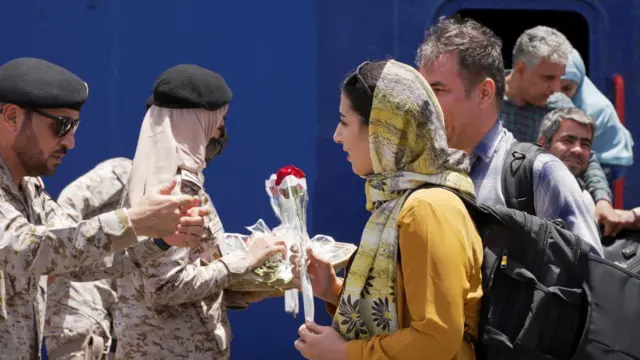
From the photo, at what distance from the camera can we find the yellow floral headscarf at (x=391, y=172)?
296 centimetres

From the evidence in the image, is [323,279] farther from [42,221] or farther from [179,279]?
[42,221]

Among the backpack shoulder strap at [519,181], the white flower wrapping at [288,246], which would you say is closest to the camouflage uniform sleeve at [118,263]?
the white flower wrapping at [288,246]

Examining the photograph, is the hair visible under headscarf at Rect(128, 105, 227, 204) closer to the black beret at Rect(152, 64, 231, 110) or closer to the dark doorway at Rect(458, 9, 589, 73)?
the black beret at Rect(152, 64, 231, 110)

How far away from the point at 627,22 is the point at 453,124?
3.45m

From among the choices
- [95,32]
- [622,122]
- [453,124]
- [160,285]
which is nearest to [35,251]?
[160,285]

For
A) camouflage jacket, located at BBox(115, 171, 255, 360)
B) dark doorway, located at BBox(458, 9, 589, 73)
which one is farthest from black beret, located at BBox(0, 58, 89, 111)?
dark doorway, located at BBox(458, 9, 589, 73)

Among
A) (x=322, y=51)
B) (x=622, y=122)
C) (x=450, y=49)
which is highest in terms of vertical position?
(x=450, y=49)

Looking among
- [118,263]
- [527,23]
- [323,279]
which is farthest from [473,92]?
[527,23]

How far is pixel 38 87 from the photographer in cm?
355

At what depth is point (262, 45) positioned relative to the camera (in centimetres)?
626

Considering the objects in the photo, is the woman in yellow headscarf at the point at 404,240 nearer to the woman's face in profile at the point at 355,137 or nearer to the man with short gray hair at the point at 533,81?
the woman's face in profile at the point at 355,137

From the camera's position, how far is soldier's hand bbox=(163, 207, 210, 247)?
3445 millimetres

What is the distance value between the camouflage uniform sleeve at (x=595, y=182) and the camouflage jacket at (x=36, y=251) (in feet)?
8.31

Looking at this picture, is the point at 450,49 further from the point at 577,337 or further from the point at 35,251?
the point at 35,251
